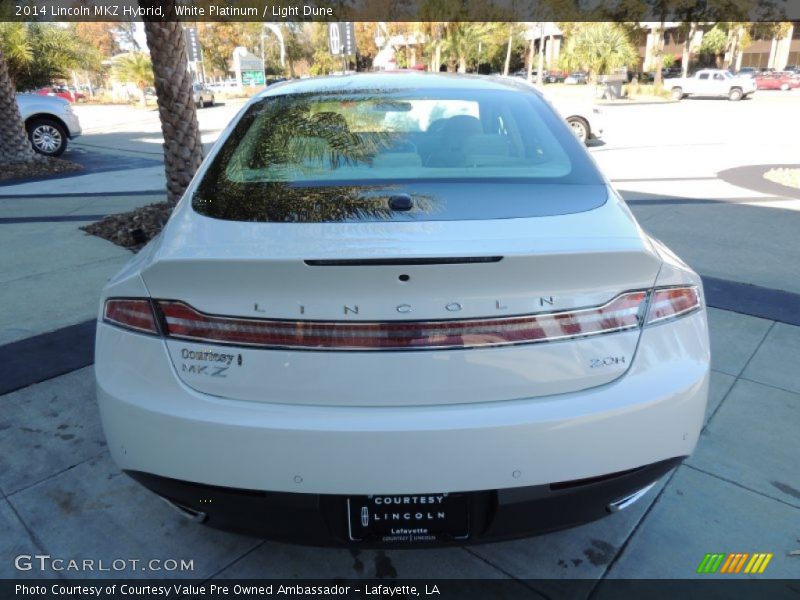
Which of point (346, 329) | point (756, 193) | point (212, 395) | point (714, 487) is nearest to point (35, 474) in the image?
point (212, 395)

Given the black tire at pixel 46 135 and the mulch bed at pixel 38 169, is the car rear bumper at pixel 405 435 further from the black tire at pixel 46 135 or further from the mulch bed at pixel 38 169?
the black tire at pixel 46 135

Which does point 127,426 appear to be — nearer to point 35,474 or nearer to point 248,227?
point 248,227

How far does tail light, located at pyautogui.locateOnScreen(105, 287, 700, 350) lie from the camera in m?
1.62

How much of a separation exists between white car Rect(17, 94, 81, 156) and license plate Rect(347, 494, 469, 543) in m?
14.4

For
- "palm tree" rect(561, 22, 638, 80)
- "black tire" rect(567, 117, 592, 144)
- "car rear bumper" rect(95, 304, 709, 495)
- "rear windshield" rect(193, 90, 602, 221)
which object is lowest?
"black tire" rect(567, 117, 592, 144)

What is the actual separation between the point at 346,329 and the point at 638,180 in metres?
8.85

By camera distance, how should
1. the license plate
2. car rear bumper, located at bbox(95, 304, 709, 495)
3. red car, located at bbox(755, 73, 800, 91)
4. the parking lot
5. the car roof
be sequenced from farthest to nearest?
red car, located at bbox(755, 73, 800, 91)
the car roof
the parking lot
the license plate
car rear bumper, located at bbox(95, 304, 709, 495)

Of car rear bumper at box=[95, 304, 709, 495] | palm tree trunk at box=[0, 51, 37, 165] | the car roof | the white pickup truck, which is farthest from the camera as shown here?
the white pickup truck

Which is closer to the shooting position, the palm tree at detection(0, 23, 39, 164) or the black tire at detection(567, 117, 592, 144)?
the palm tree at detection(0, 23, 39, 164)

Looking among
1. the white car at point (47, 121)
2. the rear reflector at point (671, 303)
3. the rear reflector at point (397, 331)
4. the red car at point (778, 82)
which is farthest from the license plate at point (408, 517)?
the red car at point (778, 82)

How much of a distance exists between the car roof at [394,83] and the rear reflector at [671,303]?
5.42 ft

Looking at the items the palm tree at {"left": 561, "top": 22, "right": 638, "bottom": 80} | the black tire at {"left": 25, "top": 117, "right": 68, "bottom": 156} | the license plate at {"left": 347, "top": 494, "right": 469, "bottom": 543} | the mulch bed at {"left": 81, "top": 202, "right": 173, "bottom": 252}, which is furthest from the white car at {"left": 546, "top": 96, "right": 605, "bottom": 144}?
the palm tree at {"left": 561, "top": 22, "right": 638, "bottom": 80}

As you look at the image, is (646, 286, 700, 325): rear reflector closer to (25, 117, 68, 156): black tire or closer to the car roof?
the car roof

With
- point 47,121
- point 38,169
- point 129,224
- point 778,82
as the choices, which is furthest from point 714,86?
point 129,224
